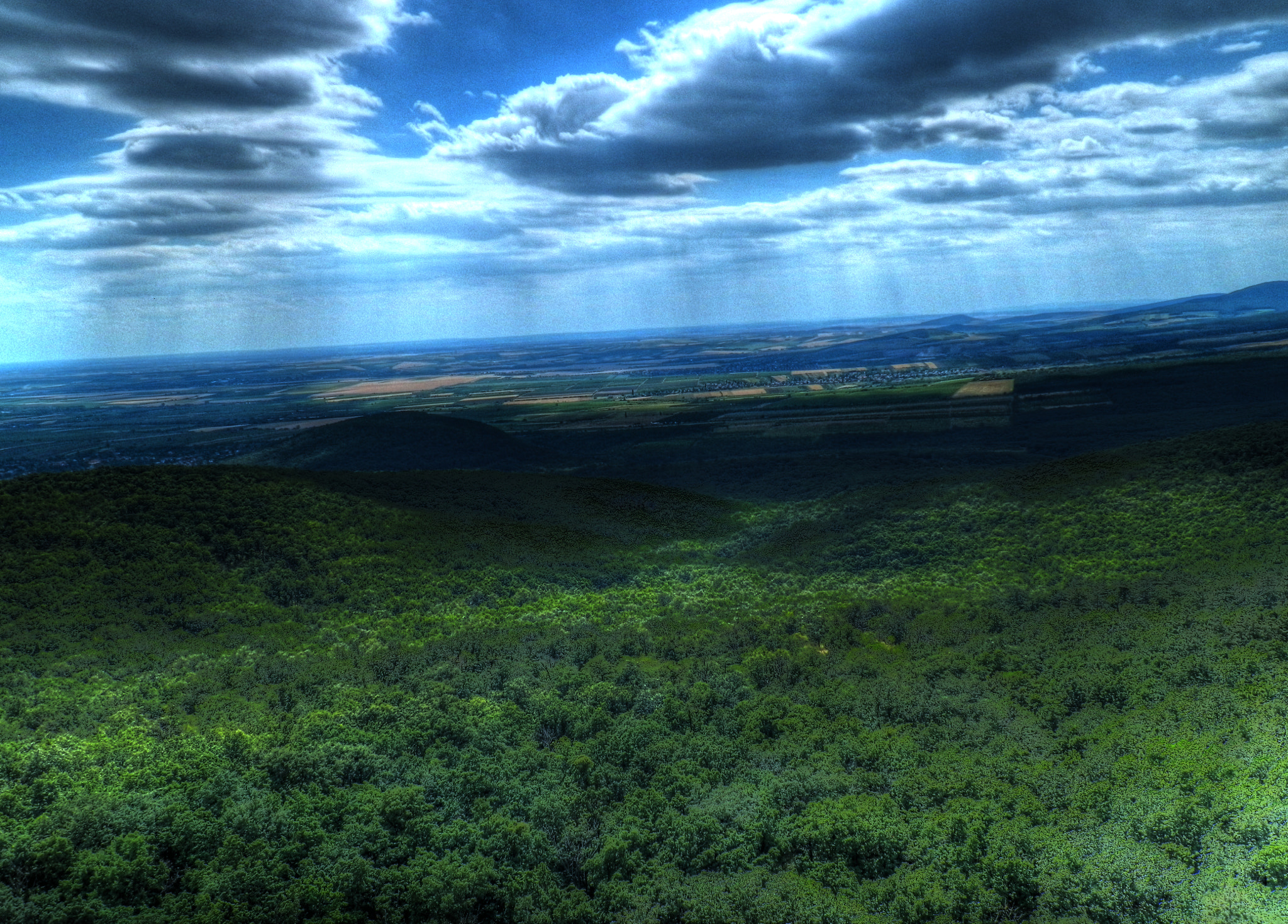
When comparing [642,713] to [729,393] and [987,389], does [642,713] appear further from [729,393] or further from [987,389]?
[729,393]

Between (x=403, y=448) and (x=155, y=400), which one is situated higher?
(x=155, y=400)

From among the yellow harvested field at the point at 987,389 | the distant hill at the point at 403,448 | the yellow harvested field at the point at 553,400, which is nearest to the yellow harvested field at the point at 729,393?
the yellow harvested field at the point at 553,400

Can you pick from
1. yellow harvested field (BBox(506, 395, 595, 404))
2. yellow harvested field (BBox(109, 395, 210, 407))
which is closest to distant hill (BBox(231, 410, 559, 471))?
yellow harvested field (BBox(506, 395, 595, 404))

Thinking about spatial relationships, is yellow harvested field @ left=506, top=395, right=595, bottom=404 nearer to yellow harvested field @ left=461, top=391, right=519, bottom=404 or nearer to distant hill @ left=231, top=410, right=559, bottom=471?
yellow harvested field @ left=461, top=391, right=519, bottom=404

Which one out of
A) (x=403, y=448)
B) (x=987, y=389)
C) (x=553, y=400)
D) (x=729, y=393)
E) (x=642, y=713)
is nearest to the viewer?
(x=642, y=713)

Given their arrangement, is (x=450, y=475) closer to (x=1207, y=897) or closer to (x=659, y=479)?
(x=659, y=479)

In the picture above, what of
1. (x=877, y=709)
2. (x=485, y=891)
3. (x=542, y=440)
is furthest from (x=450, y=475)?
(x=485, y=891)

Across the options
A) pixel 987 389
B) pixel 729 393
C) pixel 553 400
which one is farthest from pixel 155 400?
pixel 987 389
